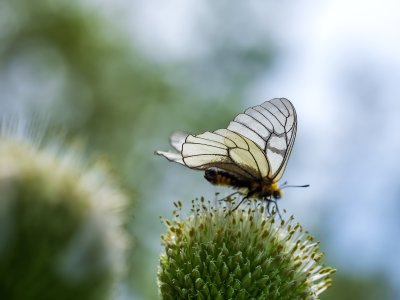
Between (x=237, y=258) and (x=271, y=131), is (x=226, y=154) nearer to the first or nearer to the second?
(x=271, y=131)

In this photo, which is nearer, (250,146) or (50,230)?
(50,230)

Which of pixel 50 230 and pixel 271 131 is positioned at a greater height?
pixel 271 131

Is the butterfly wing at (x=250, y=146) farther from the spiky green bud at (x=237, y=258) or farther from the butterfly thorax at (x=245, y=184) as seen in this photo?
the spiky green bud at (x=237, y=258)

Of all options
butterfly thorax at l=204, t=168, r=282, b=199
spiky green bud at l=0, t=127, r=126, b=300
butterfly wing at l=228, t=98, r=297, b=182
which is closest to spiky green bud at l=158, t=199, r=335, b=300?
butterfly thorax at l=204, t=168, r=282, b=199

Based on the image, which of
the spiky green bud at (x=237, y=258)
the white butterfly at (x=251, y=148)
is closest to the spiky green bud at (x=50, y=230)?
the spiky green bud at (x=237, y=258)

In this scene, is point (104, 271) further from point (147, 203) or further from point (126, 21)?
point (126, 21)

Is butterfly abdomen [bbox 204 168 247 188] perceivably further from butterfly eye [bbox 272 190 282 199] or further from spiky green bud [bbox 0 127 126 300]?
spiky green bud [bbox 0 127 126 300]

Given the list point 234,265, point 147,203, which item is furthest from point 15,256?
point 147,203

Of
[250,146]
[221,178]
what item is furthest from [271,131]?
[221,178]
